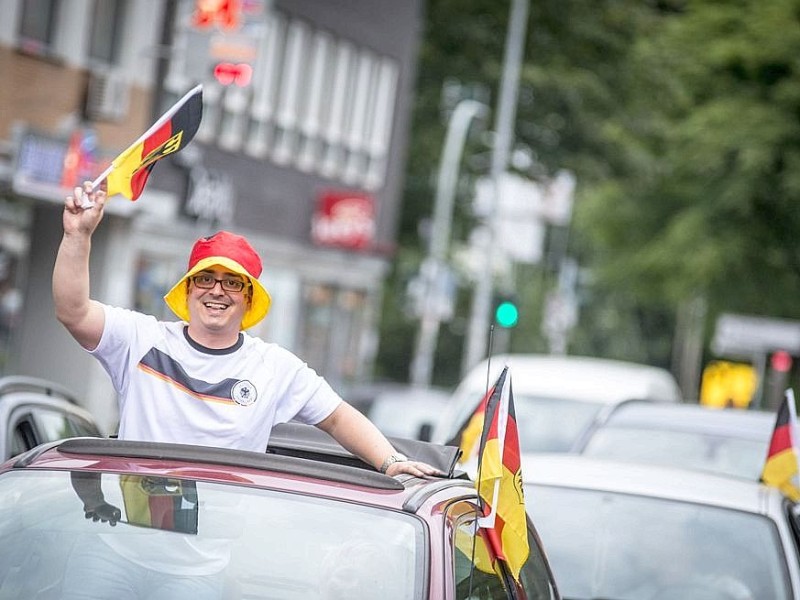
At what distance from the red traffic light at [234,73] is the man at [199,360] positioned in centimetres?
1588

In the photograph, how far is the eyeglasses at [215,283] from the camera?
5.41 metres

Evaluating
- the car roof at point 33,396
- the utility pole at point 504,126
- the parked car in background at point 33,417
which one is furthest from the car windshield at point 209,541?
the utility pole at point 504,126

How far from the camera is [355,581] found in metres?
4.34

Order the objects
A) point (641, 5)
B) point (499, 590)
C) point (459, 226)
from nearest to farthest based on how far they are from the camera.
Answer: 1. point (499, 590)
2. point (641, 5)
3. point (459, 226)

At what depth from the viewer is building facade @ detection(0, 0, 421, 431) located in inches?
870

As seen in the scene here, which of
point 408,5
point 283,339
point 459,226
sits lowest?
point 283,339

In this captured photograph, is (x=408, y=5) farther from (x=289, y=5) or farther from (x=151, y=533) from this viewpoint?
(x=151, y=533)

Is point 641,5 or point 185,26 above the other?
point 641,5

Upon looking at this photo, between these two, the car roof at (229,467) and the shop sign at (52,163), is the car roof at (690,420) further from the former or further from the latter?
the shop sign at (52,163)

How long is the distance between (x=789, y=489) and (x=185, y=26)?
1472 cm

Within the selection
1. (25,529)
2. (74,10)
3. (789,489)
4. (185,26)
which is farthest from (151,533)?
(74,10)

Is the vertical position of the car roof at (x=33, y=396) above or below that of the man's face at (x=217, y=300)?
below

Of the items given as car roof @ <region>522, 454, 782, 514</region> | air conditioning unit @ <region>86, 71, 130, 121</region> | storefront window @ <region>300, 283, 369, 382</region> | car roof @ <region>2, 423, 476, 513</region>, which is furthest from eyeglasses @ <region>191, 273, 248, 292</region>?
storefront window @ <region>300, 283, 369, 382</region>

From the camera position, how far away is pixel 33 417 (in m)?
7.58
